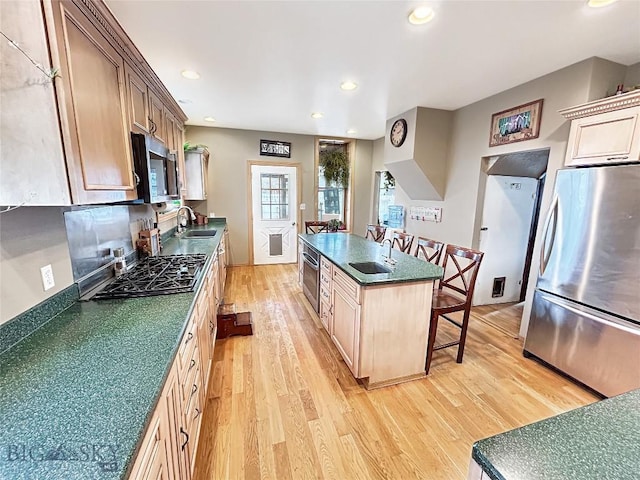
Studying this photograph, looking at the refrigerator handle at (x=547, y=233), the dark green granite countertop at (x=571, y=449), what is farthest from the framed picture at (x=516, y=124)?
the dark green granite countertop at (x=571, y=449)

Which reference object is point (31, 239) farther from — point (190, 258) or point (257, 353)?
point (257, 353)

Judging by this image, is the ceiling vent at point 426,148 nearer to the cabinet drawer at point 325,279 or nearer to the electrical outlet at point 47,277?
the cabinet drawer at point 325,279

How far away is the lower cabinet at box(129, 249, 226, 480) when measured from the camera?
84 cm

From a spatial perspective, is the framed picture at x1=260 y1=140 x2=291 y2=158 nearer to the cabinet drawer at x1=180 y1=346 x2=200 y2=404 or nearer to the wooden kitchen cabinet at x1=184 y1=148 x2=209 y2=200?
the wooden kitchen cabinet at x1=184 y1=148 x2=209 y2=200

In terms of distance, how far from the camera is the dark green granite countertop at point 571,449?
595 millimetres

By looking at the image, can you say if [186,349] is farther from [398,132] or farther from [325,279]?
[398,132]

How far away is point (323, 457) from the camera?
1.60m

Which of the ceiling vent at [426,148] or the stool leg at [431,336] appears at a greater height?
the ceiling vent at [426,148]

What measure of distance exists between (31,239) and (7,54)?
0.71 m

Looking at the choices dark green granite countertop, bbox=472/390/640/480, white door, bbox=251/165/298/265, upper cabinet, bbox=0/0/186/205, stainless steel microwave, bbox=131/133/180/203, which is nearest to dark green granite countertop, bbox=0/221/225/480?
upper cabinet, bbox=0/0/186/205

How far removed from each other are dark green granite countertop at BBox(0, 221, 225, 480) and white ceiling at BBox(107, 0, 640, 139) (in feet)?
6.05

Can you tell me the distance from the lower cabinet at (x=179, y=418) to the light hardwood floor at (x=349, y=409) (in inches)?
12.6

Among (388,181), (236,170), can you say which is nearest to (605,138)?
(388,181)

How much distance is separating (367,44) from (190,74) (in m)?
1.70
